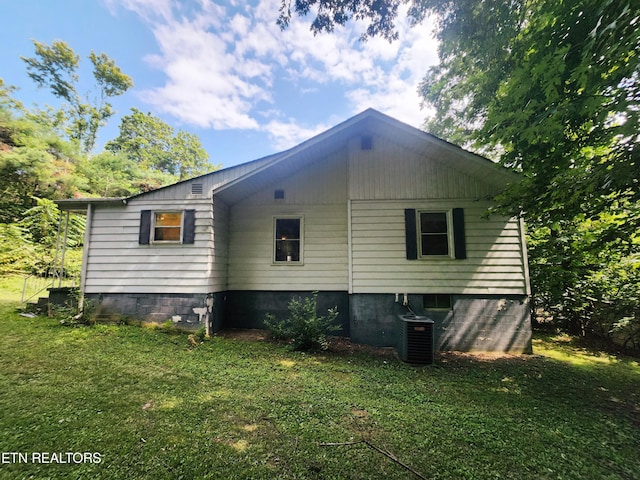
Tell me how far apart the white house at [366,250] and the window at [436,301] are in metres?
0.03

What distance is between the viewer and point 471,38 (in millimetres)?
6344

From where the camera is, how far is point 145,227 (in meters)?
6.49

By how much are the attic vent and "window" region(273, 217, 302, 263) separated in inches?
99.4

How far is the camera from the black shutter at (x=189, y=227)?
6379 mm

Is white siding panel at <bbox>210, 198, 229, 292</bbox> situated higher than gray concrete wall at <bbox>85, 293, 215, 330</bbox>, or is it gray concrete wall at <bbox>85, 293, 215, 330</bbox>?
white siding panel at <bbox>210, 198, 229, 292</bbox>

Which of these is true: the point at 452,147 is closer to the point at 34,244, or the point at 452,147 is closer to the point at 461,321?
the point at 461,321

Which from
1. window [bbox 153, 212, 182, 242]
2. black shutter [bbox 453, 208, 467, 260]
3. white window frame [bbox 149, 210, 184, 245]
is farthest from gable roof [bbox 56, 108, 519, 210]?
black shutter [bbox 453, 208, 467, 260]

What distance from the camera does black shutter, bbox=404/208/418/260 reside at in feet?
20.4

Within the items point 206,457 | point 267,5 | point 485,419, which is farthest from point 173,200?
point 485,419

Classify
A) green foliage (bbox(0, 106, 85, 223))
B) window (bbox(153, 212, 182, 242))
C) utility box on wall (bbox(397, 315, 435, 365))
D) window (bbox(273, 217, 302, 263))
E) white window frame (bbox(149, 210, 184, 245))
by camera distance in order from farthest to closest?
green foliage (bbox(0, 106, 85, 223)) < window (bbox(273, 217, 302, 263)) < window (bbox(153, 212, 182, 242)) < white window frame (bbox(149, 210, 184, 245)) < utility box on wall (bbox(397, 315, 435, 365))

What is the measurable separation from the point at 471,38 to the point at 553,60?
13.1 feet

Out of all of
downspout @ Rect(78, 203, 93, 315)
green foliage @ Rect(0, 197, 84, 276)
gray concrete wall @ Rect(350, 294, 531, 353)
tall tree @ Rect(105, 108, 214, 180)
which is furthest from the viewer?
tall tree @ Rect(105, 108, 214, 180)

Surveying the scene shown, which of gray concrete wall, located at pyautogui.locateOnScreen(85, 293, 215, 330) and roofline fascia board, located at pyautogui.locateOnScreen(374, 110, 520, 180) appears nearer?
roofline fascia board, located at pyautogui.locateOnScreen(374, 110, 520, 180)

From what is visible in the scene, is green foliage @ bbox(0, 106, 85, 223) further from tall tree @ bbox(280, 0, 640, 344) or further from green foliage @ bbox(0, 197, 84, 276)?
tall tree @ bbox(280, 0, 640, 344)
